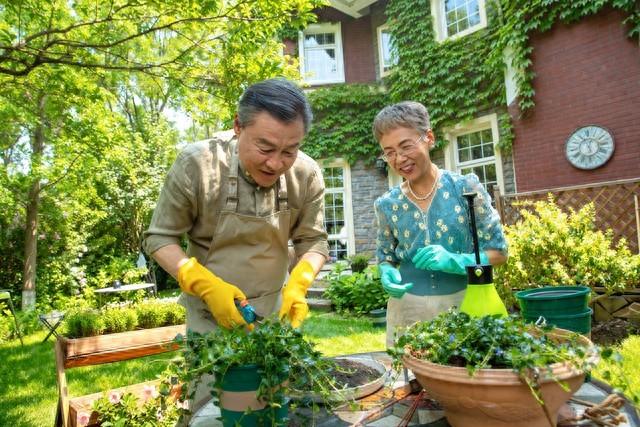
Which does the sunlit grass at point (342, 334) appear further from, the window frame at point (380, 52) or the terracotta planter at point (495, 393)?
the window frame at point (380, 52)

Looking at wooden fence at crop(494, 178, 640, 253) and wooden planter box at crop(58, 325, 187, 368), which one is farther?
wooden fence at crop(494, 178, 640, 253)

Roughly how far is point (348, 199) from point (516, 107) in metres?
4.00

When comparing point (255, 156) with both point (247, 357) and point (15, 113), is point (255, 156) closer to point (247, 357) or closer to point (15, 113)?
point (247, 357)

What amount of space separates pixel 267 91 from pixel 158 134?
11232 mm

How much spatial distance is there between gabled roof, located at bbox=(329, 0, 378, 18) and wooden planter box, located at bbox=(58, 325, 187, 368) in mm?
8096

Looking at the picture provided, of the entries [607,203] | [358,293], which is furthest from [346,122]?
[607,203]

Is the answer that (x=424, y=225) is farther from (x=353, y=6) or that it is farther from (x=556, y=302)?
(x=353, y=6)

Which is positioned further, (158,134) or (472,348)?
(158,134)

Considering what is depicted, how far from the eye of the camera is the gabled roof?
30.8ft

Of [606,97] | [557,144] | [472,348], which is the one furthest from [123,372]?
[606,97]

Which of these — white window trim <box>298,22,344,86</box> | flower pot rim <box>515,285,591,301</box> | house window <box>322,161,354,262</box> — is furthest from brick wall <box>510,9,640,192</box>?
flower pot rim <box>515,285,591,301</box>

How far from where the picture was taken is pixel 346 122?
31.5ft

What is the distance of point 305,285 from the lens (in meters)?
1.60

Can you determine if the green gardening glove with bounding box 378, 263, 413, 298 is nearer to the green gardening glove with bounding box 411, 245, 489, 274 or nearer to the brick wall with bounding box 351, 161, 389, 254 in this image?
the green gardening glove with bounding box 411, 245, 489, 274
